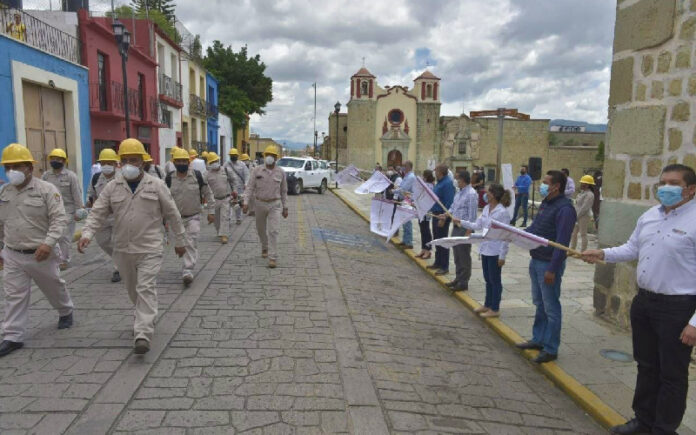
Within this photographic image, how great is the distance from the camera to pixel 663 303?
3340mm

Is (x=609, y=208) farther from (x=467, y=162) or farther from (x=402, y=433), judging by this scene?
(x=467, y=162)

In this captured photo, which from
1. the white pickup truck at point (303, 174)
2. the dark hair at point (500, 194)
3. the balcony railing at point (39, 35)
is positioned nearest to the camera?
the dark hair at point (500, 194)

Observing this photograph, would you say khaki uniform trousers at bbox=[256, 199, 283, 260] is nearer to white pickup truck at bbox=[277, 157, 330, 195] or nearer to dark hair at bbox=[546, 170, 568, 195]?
dark hair at bbox=[546, 170, 568, 195]

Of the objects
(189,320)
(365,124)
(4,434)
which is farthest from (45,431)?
(365,124)

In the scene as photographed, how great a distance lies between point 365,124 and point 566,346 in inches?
1979

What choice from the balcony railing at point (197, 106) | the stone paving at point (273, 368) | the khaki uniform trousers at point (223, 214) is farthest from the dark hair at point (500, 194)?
the balcony railing at point (197, 106)

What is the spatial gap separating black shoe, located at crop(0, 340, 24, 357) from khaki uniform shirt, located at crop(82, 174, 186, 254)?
45.4 inches

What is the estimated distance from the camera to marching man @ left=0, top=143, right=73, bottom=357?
4.53 meters

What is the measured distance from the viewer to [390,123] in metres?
54.3

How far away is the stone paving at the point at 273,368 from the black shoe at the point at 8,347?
0.07m

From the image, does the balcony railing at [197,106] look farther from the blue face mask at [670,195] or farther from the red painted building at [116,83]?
the blue face mask at [670,195]

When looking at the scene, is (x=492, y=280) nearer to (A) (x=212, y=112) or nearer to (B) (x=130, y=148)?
(B) (x=130, y=148)

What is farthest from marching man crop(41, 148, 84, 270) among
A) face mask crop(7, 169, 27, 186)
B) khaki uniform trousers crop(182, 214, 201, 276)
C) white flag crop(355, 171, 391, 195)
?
white flag crop(355, 171, 391, 195)

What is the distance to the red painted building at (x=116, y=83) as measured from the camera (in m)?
16.0
